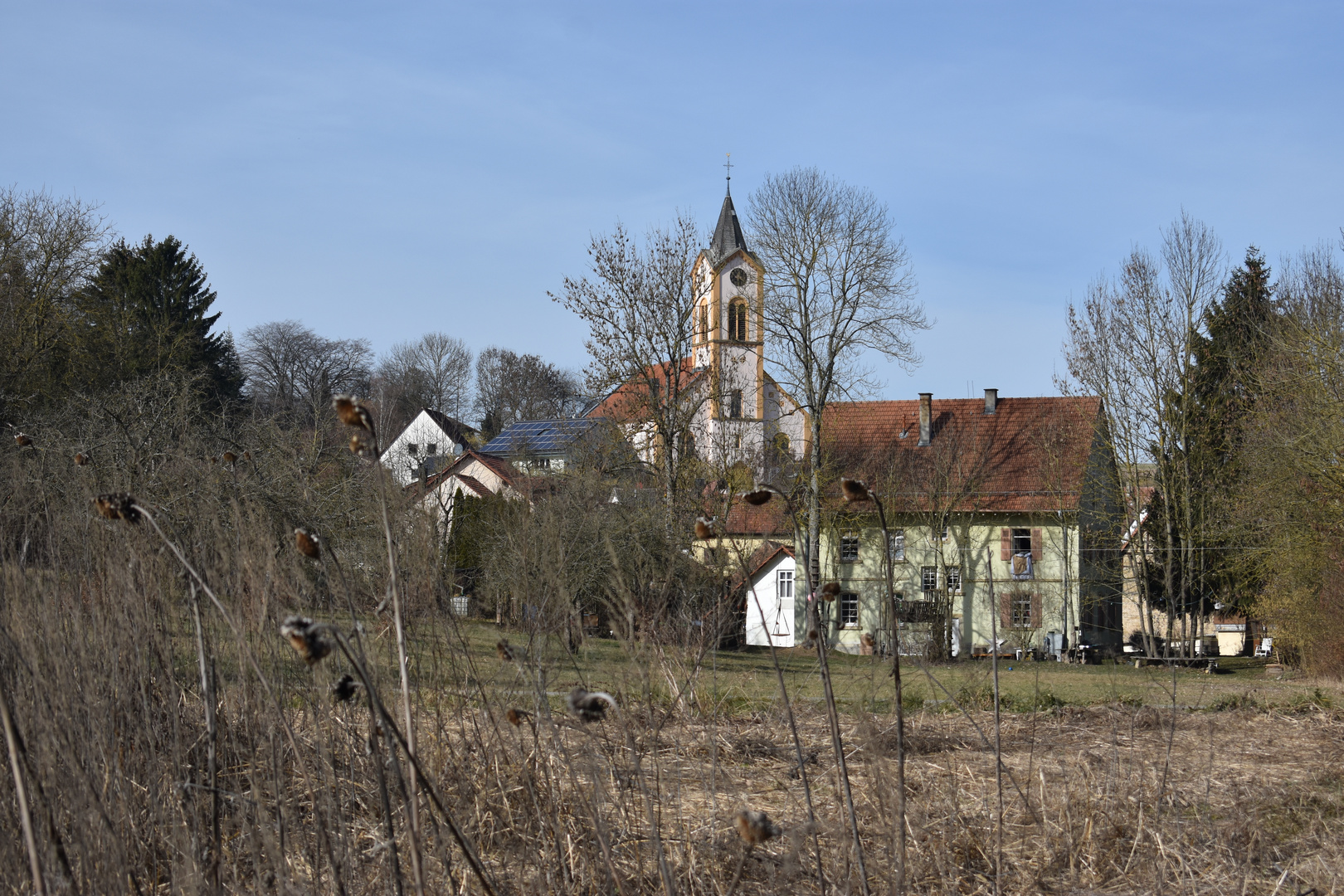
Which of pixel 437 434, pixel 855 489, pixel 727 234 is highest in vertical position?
pixel 727 234

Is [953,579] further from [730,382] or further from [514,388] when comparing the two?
[514,388]

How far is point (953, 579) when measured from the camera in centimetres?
3244

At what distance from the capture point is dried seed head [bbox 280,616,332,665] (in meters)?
1.53

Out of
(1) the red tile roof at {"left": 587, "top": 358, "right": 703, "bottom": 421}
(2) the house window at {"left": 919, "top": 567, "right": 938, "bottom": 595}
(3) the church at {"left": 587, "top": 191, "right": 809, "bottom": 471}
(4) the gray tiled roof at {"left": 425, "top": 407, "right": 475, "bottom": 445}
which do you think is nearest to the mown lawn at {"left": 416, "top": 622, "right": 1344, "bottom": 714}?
(1) the red tile roof at {"left": 587, "top": 358, "right": 703, "bottom": 421}

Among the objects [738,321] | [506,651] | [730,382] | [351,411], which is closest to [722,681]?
[506,651]

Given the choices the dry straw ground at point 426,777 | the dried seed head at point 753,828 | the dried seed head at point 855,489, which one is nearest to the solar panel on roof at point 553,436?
the dry straw ground at point 426,777

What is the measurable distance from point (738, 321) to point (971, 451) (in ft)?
30.6

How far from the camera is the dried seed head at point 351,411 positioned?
5.51ft

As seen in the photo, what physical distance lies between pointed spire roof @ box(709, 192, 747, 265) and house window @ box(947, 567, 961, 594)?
15019 millimetres

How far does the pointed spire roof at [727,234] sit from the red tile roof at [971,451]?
7.75 meters

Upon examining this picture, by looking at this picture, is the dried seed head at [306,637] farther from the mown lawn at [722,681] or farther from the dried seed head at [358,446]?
the mown lawn at [722,681]

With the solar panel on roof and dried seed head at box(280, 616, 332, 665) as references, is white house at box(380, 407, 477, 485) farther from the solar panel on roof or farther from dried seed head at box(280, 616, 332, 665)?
dried seed head at box(280, 616, 332, 665)

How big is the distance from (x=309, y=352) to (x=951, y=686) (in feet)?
185

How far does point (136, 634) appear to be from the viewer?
346 cm
